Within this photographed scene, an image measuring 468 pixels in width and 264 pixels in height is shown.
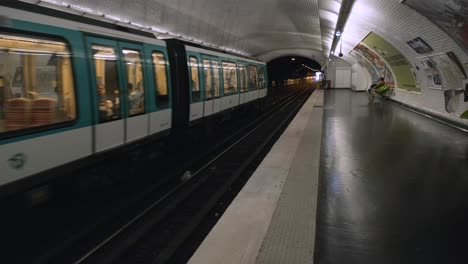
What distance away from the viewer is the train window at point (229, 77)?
11906 millimetres

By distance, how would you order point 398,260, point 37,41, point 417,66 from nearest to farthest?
point 398,260, point 37,41, point 417,66

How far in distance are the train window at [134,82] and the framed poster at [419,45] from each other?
28.4 feet

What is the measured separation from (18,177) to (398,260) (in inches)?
156

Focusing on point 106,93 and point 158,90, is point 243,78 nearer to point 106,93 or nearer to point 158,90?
point 158,90

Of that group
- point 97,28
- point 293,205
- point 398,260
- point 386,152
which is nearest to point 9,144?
point 97,28

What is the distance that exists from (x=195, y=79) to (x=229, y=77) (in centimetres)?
332

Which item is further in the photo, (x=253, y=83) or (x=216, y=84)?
(x=253, y=83)

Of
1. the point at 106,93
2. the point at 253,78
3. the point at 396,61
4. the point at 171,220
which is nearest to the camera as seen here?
the point at 171,220

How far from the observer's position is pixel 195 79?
30.3 feet

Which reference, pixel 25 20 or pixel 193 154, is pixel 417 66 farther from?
pixel 25 20

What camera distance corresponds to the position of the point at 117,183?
22.1ft

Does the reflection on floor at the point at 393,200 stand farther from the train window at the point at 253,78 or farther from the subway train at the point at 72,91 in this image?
the train window at the point at 253,78

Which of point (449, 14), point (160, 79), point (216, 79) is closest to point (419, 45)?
point (449, 14)

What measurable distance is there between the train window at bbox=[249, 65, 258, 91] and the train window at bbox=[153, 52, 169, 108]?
8.50 meters
